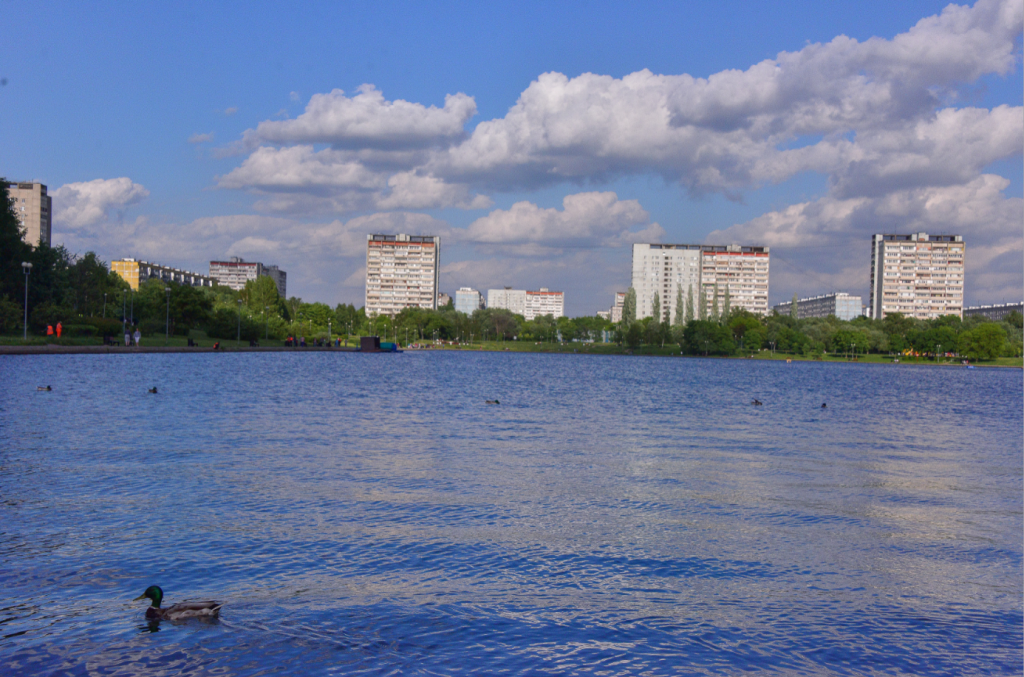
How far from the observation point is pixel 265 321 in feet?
437

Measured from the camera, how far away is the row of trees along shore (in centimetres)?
7900

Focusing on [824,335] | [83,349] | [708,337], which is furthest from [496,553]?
[824,335]

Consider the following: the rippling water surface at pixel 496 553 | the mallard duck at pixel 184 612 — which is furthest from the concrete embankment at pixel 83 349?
the mallard duck at pixel 184 612

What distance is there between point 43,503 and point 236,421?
44.9 ft

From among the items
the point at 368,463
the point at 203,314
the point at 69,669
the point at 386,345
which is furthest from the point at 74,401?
the point at 386,345

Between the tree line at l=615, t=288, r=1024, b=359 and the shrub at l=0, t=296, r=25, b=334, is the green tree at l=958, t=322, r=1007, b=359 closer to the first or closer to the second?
the tree line at l=615, t=288, r=1024, b=359

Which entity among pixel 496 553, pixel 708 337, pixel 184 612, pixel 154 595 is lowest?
pixel 496 553

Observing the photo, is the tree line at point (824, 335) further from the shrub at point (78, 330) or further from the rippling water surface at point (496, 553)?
the rippling water surface at point (496, 553)

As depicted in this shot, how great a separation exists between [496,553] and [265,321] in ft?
426

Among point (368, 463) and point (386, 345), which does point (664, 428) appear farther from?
point (386, 345)

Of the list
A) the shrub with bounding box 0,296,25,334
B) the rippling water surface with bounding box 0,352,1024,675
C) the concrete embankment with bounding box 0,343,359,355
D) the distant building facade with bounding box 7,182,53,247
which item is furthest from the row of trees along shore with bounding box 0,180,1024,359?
the rippling water surface with bounding box 0,352,1024,675

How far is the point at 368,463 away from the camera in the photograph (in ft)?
59.9

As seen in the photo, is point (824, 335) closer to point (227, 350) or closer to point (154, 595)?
point (227, 350)

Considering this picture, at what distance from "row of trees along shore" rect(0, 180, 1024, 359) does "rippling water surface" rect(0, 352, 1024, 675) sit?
66179 millimetres
